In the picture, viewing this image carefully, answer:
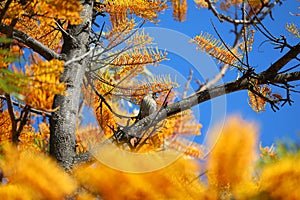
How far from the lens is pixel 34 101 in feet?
1.76

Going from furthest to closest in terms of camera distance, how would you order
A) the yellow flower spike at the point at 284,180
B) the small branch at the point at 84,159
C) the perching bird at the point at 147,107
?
1. the perching bird at the point at 147,107
2. the small branch at the point at 84,159
3. the yellow flower spike at the point at 284,180

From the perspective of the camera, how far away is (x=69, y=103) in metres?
0.87

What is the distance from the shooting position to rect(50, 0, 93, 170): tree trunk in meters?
0.83

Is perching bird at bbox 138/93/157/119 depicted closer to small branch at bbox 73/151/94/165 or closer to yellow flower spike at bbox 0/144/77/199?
small branch at bbox 73/151/94/165

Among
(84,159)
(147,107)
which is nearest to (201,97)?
(147,107)

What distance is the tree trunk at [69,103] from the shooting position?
83cm

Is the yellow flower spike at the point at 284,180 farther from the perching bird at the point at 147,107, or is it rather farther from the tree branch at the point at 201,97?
the perching bird at the point at 147,107

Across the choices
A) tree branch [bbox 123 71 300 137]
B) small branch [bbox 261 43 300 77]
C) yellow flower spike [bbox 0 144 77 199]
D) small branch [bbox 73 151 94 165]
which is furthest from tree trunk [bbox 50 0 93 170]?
small branch [bbox 261 43 300 77]

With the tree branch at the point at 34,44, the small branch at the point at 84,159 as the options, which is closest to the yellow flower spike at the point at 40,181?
the small branch at the point at 84,159

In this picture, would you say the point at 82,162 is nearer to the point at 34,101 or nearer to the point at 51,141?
the point at 51,141

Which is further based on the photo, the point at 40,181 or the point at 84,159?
the point at 84,159

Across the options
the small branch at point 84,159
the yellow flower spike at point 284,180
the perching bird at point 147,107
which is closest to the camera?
the yellow flower spike at point 284,180

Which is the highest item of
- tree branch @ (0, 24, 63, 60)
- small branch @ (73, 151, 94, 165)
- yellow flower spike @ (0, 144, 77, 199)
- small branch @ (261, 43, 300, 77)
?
small branch @ (261, 43, 300, 77)

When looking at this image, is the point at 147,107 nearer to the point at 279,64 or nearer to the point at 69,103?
the point at 69,103
